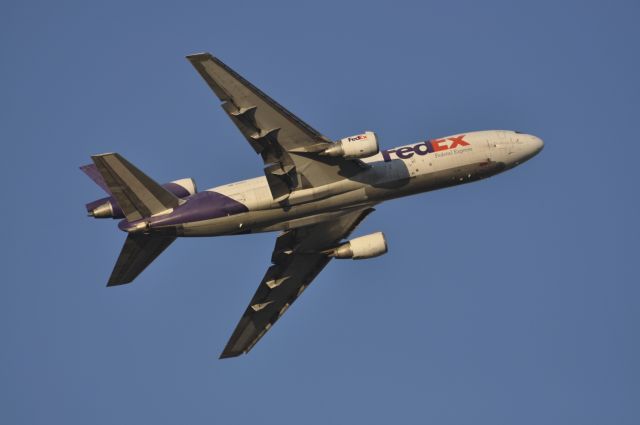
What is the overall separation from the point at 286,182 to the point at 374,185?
509 cm

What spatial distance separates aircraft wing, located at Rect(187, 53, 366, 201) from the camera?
5547 centimetres

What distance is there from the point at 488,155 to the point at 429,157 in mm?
3943

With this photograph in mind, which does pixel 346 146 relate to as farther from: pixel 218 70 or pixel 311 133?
pixel 218 70

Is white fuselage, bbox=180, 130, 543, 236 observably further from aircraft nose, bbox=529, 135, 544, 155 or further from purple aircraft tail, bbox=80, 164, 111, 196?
purple aircraft tail, bbox=80, 164, 111, 196

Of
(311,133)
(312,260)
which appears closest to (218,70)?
(311,133)

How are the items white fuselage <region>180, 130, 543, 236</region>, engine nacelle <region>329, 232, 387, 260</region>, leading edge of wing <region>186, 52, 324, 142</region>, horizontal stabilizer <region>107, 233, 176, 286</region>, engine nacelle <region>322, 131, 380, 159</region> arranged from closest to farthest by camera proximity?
1. leading edge of wing <region>186, 52, 324, 142</region>
2. engine nacelle <region>322, 131, 380, 159</region>
3. white fuselage <region>180, 130, 543, 236</region>
4. horizontal stabilizer <region>107, 233, 176, 286</region>
5. engine nacelle <region>329, 232, 387, 260</region>

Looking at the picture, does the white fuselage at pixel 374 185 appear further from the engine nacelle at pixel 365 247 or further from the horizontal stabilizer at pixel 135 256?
the engine nacelle at pixel 365 247

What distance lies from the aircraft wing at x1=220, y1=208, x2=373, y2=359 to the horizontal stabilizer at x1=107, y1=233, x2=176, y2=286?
27.4ft

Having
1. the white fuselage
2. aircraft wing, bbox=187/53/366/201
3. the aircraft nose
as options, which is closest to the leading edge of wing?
aircraft wing, bbox=187/53/366/201

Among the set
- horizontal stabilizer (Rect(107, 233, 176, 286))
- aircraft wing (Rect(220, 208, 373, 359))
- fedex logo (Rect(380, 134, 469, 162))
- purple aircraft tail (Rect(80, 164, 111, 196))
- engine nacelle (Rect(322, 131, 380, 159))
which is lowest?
aircraft wing (Rect(220, 208, 373, 359))

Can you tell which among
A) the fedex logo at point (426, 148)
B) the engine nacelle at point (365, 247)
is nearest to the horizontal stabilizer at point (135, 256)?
the engine nacelle at point (365, 247)

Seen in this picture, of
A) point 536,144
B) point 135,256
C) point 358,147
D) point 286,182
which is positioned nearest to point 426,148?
point 358,147

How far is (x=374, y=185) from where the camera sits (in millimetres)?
60438

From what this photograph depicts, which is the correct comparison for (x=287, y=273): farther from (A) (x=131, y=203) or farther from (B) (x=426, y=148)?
(A) (x=131, y=203)
